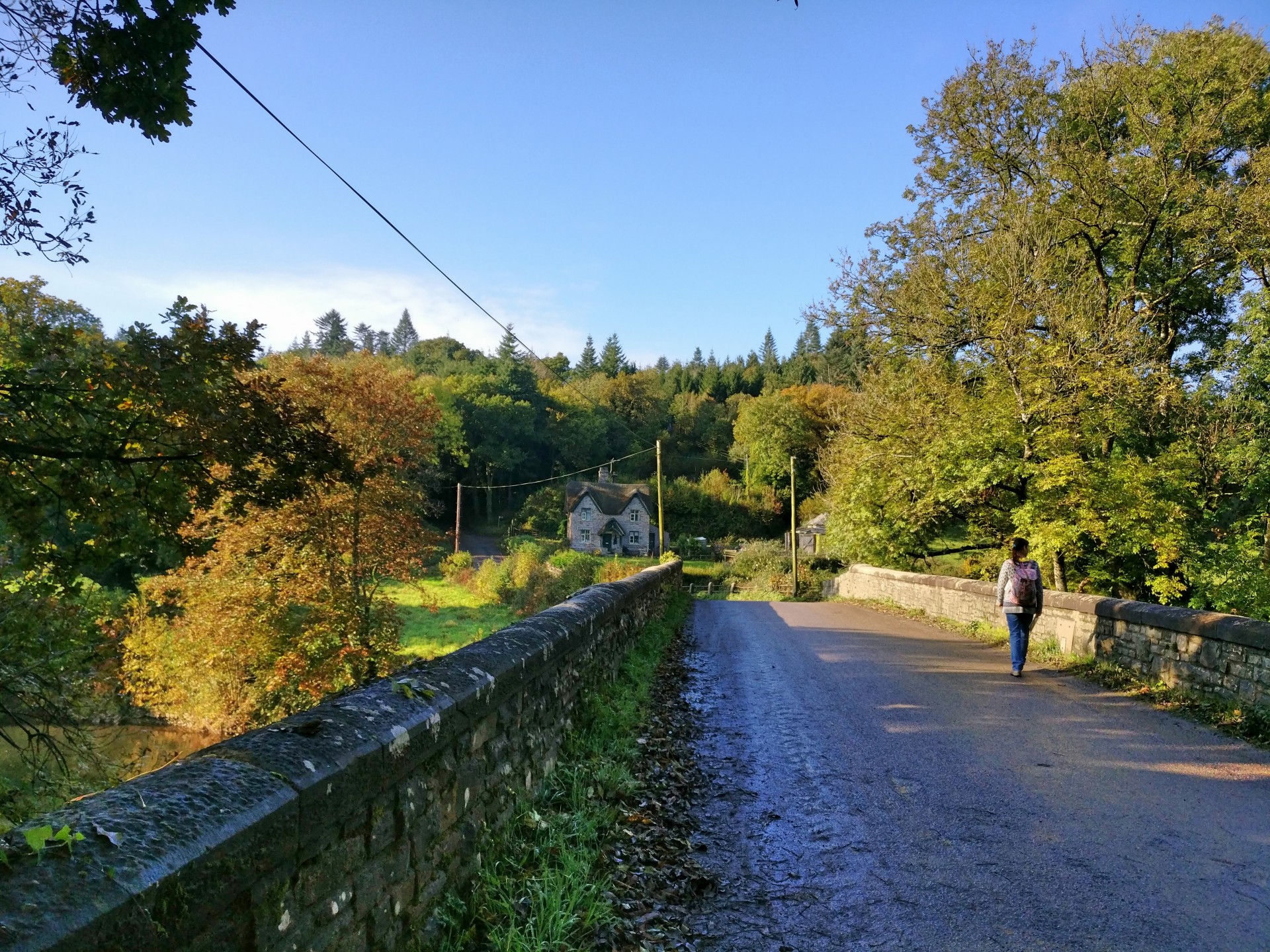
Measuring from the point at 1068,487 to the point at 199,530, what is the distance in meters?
17.3

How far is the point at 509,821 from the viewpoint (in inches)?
156

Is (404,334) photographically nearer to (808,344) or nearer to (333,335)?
(333,335)

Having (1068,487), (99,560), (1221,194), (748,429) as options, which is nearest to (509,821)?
Answer: (99,560)

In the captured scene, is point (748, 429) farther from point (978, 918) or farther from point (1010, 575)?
point (978, 918)

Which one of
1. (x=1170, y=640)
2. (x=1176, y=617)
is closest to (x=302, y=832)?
(x=1176, y=617)

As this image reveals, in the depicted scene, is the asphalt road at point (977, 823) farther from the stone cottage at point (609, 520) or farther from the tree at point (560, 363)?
the tree at point (560, 363)

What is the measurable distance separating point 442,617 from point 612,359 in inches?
3946

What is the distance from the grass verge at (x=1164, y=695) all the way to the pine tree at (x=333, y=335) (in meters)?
128

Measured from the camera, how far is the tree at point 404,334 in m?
154

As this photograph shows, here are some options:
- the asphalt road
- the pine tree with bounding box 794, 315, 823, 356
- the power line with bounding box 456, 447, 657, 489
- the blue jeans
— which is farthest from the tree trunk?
the pine tree with bounding box 794, 315, 823, 356

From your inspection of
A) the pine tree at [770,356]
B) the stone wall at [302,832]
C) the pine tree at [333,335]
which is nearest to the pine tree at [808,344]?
the pine tree at [770,356]

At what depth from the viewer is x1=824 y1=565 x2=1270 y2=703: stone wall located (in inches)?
265

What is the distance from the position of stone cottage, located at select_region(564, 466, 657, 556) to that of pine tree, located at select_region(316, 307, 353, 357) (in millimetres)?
74978

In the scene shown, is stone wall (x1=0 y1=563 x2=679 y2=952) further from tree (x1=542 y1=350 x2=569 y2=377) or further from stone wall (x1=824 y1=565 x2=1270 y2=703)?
tree (x1=542 y1=350 x2=569 y2=377)
